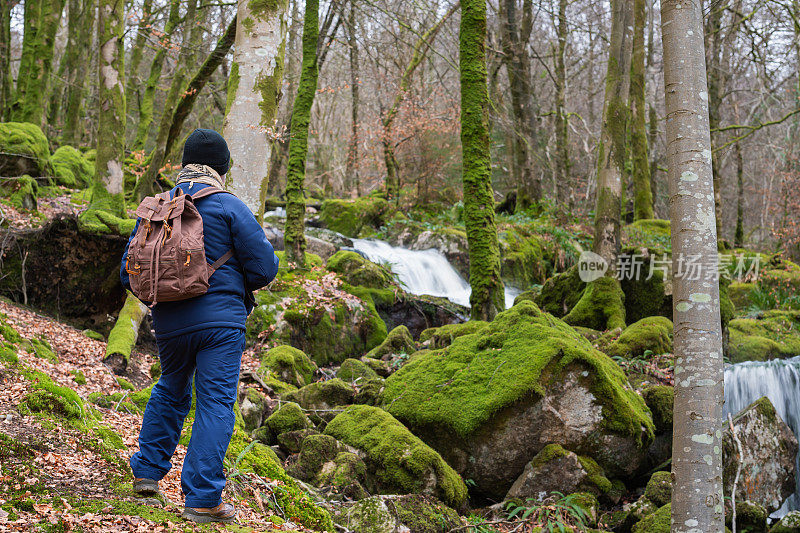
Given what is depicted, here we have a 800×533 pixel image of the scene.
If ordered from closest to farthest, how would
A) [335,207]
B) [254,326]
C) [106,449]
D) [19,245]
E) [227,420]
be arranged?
[227,420], [106,449], [19,245], [254,326], [335,207]

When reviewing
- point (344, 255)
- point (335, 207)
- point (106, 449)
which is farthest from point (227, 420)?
point (335, 207)

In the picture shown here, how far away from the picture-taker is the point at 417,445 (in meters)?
5.35

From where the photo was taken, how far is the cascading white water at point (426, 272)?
45.3 ft

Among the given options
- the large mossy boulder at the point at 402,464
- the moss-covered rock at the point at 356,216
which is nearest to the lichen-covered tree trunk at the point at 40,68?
the moss-covered rock at the point at 356,216

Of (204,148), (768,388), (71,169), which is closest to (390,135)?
(71,169)

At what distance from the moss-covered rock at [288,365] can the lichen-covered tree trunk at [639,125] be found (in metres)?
12.4

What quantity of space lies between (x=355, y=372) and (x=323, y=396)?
1.03 metres

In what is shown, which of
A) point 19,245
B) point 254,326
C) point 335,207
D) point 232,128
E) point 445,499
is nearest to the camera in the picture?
point 445,499

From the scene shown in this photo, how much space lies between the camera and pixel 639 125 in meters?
16.7

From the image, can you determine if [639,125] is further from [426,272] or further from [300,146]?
[300,146]

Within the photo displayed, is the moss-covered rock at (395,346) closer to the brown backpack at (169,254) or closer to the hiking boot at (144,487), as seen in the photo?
the hiking boot at (144,487)

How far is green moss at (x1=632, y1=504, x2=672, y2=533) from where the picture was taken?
4.51 m

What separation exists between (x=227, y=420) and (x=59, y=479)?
104 centimetres

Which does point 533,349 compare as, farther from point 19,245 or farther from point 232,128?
point 19,245
